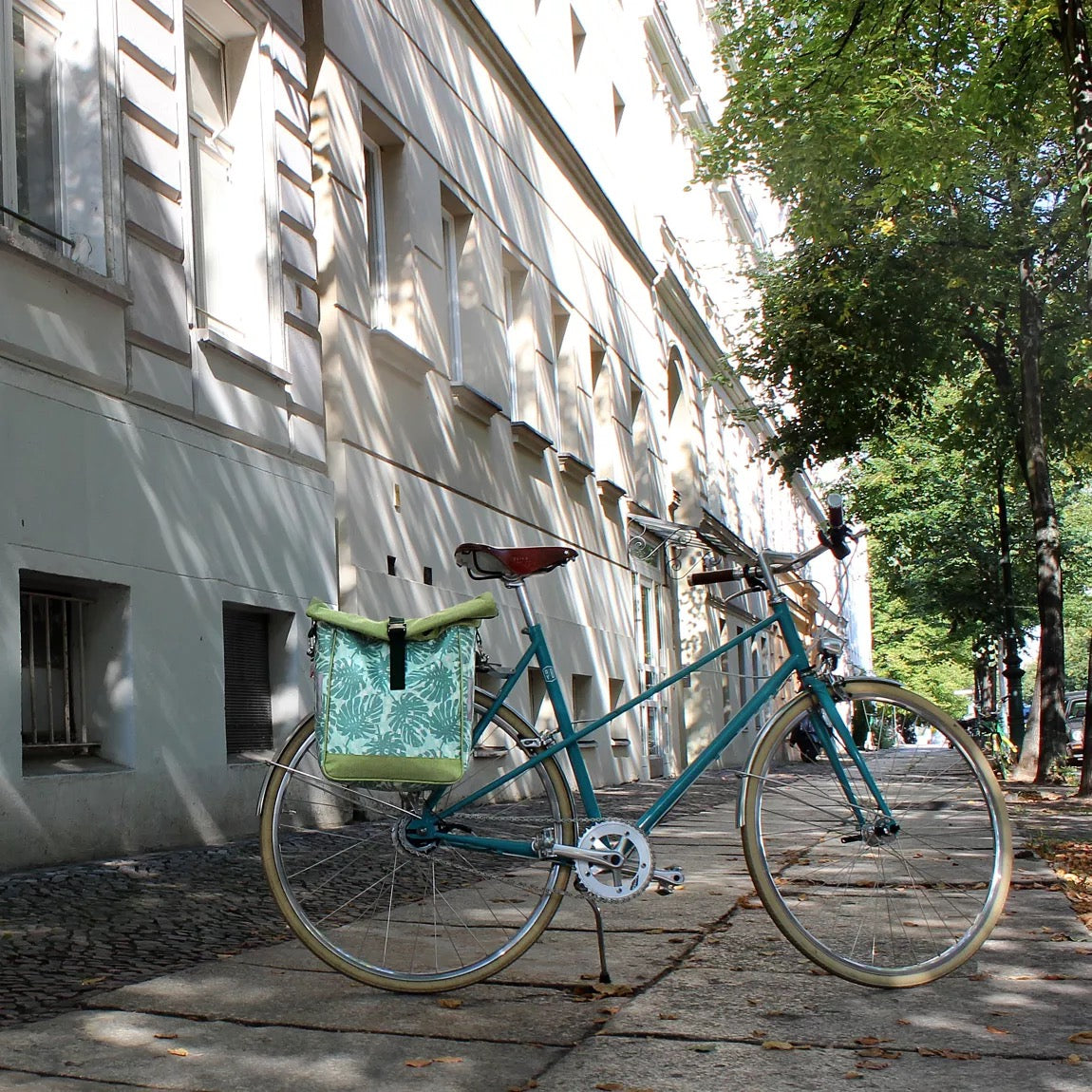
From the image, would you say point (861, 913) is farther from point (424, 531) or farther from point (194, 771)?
point (424, 531)

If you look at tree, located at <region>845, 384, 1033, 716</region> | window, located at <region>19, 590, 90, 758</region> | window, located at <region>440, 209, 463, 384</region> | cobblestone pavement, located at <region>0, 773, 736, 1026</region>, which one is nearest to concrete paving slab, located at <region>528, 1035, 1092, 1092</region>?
cobblestone pavement, located at <region>0, 773, 736, 1026</region>

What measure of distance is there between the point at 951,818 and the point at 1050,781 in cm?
1442

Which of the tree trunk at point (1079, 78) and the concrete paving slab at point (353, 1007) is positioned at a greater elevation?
the tree trunk at point (1079, 78)

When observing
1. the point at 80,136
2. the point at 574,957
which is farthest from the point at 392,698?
the point at 80,136

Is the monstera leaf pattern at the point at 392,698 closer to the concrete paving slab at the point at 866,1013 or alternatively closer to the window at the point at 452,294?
the concrete paving slab at the point at 866,1013

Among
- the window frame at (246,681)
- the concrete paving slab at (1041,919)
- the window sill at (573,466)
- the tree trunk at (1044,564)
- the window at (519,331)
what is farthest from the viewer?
the tree trunk at (1044,564)

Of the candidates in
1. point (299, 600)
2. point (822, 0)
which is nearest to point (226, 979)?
point (299, 600)

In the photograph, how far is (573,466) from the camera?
54.9 ft

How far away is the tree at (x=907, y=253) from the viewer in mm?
16422

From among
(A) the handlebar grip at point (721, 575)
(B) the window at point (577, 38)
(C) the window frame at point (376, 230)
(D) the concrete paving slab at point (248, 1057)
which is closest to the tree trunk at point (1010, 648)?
(B) the window at point (577, 38)

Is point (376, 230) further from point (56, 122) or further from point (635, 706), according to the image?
point (635, 706)

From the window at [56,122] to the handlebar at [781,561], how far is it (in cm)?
441

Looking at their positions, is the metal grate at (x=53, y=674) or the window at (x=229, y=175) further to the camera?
the window at (x=229, y=175)

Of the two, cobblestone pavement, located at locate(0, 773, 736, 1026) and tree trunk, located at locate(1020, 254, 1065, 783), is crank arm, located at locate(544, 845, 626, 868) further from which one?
tree trunk, located at locate(1020, 254, 1065, 783)
